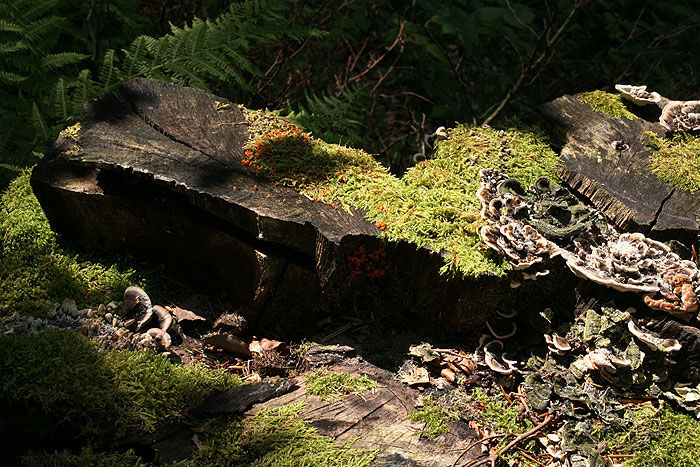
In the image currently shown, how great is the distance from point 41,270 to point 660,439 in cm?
440

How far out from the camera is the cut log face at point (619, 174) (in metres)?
3.88

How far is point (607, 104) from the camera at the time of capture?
4.89 meters

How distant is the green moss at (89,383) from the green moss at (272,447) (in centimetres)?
33

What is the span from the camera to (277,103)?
6.73 m

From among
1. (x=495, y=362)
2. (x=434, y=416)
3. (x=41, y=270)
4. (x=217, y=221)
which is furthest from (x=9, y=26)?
(x=495, y=362)

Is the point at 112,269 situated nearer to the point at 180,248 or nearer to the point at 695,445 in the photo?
the point at 180,248

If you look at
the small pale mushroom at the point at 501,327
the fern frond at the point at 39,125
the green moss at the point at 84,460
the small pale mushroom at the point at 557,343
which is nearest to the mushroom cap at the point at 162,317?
the green moss at the point at 84,460

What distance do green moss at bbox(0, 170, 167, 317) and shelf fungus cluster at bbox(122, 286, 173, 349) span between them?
28 cm

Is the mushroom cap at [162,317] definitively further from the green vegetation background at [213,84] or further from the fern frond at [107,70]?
the fern frond at [107,70]

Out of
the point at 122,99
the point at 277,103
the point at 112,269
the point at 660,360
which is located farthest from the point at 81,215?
the point at 660,360

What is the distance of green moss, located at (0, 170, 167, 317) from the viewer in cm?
384

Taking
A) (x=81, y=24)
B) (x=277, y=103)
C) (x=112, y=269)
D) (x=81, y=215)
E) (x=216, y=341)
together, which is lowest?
(x=216, y=341)

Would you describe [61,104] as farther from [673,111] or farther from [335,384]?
[673,111]

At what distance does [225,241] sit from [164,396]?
1190 millimetres
